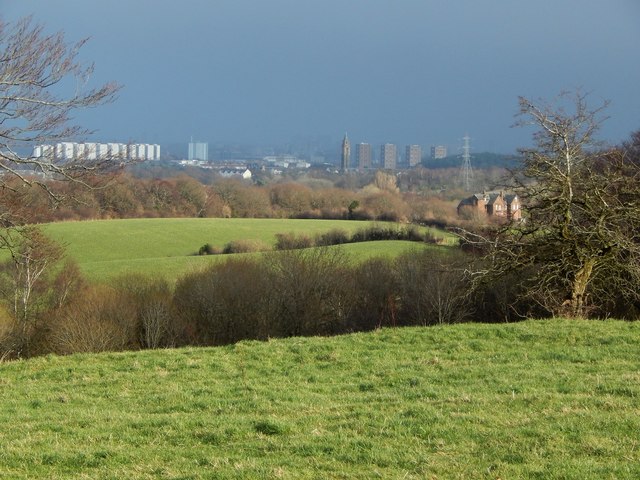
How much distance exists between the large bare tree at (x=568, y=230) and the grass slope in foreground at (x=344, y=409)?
5.31 meters

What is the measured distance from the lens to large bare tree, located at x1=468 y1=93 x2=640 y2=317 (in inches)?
833

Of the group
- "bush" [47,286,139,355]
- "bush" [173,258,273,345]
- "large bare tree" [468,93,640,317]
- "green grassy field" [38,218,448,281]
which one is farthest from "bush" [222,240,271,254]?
"large bare tree" [468,93,640,317]

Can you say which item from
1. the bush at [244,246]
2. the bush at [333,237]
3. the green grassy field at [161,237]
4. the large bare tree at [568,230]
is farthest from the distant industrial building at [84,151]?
the bush at [333,237]

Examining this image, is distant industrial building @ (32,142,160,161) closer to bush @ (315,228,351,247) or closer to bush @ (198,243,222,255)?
bush @ (315,228,351,247)

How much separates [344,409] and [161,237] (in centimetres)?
6564

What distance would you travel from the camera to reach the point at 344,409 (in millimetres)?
9422

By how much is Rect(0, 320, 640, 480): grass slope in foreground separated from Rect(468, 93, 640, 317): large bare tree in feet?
17.4

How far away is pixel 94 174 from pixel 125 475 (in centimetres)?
802

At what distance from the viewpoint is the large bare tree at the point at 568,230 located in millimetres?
21156

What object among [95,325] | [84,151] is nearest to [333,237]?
[95,325]

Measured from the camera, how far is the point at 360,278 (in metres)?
38.6

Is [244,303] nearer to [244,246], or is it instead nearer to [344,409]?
[344,409]

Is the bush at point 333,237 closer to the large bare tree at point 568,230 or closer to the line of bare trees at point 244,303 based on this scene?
the line of bare trees at point 244,303

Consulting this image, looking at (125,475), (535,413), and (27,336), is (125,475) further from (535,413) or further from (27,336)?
(27,336)
